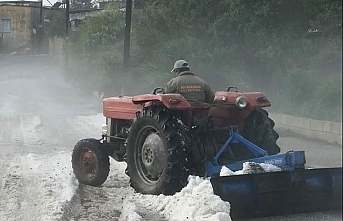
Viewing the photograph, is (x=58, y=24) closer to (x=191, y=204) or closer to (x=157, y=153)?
(x=157, y=153)

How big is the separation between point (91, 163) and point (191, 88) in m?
1.90

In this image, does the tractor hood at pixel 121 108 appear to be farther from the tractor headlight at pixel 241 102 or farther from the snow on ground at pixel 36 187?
the tractor headlight at pixel 241 102

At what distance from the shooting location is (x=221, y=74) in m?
16.1

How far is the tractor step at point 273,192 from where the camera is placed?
20.6ft

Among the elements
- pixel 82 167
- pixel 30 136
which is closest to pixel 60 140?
pixel 30 136

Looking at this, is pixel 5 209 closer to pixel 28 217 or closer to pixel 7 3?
pixel 28 217

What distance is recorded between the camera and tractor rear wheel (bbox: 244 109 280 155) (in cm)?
779

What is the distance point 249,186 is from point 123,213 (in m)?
1.40

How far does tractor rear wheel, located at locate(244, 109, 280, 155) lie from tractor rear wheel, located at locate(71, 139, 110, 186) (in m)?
1.96

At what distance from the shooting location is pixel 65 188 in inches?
306

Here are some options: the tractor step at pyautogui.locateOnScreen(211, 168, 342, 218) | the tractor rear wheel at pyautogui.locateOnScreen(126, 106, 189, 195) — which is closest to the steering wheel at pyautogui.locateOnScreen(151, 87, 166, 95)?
the tractor rear wheel at pyautogui.locateOnScreen(126, 106, 189, 195)

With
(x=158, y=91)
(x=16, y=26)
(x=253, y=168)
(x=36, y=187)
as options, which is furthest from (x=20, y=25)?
(x=253, y=168)

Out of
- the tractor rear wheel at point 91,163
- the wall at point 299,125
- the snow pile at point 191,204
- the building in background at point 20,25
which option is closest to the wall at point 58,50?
the building in background at point 20,25

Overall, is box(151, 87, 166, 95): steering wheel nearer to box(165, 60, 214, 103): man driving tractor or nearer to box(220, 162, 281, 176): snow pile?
box(165, 60, 214, 103): man driving tractor
